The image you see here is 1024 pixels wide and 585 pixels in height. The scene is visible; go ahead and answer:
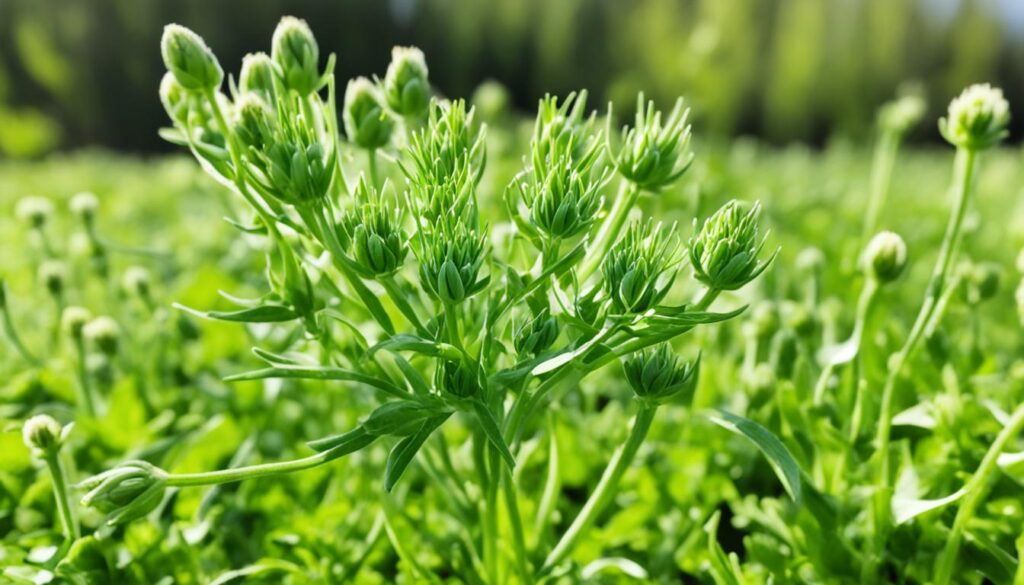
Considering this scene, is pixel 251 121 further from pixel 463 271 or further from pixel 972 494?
pixel 972 494

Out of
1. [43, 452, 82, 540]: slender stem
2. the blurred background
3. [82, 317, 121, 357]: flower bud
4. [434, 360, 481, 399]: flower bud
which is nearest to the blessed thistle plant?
[434, 360, 481, 399]: flower bud

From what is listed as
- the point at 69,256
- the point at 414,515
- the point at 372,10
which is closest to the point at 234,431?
the point at 414,515

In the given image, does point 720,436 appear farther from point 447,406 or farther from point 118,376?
point 118,376

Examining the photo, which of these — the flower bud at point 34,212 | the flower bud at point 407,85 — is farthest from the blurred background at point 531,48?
the flower bud at point 407,85

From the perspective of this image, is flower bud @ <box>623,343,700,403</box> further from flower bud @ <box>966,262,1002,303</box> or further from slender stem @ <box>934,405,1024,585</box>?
flower bud @ <box>966,262,1002,303</box>

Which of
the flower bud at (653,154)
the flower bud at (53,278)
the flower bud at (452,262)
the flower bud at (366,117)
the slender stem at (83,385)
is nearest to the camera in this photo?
the flower bud at (452,262)

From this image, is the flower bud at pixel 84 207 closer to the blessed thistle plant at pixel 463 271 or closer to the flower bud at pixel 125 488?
the blessed thistle plant at pixel 463 271
